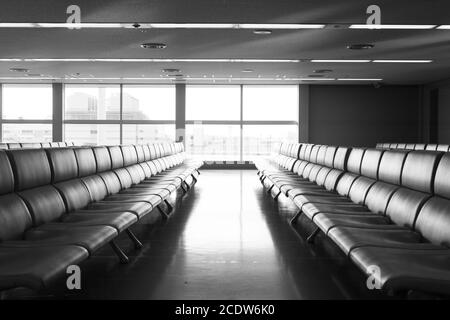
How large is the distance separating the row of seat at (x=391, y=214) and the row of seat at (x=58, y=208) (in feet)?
4.15

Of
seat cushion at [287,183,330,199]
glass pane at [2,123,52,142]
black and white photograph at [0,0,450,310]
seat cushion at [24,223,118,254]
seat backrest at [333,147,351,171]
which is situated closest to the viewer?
seat cushion at [24,223,118,254]

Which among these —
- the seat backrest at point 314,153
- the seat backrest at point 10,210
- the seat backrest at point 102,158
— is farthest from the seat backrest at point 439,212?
the seat backrest at point 314,153

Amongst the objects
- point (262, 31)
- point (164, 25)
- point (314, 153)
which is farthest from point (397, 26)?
point (164, 25)

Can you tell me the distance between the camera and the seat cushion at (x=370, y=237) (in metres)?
2.15

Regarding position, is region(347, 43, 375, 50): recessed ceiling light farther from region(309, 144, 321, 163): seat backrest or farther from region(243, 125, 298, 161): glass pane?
region(243, 125, 298, 161): glass pane

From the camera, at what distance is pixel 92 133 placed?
13.5m

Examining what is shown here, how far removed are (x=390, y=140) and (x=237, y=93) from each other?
474cm

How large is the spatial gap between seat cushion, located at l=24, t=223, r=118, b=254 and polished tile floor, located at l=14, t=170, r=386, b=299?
31 cm

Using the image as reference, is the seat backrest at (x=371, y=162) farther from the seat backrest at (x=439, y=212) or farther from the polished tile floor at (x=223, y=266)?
the seat backrest at (x=439, y=212)

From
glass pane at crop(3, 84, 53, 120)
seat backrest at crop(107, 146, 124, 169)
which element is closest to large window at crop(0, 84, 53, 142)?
glass pane at crop(3, 84, 53, 120)

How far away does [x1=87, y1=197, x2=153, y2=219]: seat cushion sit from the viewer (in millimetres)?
3173

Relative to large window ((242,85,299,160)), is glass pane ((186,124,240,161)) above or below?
below

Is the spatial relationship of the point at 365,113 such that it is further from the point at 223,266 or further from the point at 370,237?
the point at 370,237
